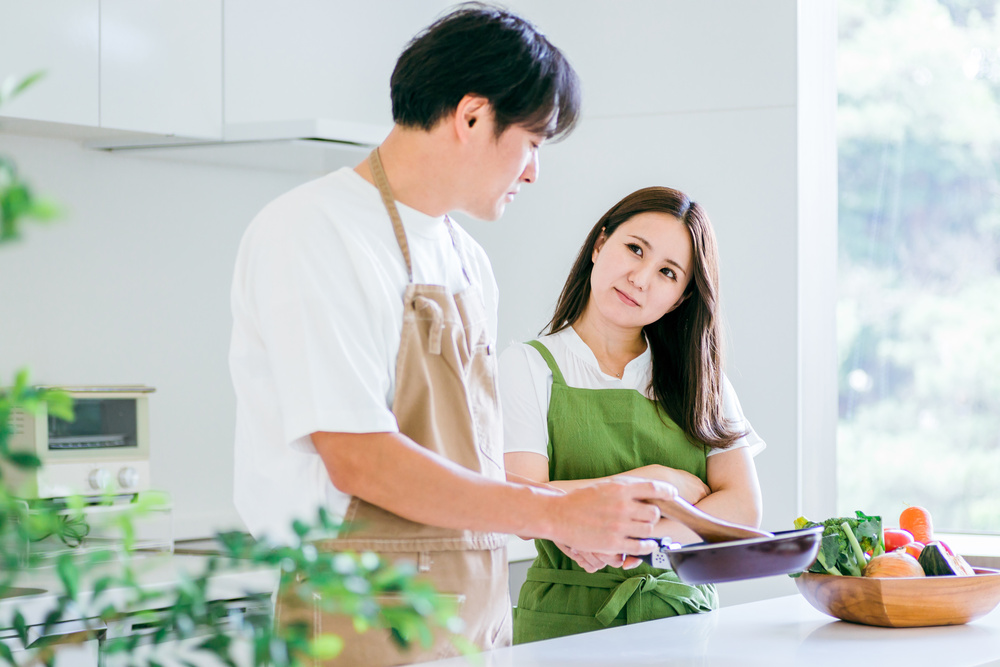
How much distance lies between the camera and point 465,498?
1082 millimetres

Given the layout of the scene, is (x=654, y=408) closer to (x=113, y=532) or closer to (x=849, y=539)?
(x=849, y=539)

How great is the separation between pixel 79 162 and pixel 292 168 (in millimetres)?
579

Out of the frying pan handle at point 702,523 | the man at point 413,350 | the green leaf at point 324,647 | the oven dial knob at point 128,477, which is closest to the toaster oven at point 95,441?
the oven dial knob at point 128,477

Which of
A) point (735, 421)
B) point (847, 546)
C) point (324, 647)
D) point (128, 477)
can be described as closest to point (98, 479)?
point (128, 477)

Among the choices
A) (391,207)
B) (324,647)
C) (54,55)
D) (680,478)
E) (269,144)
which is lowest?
(680,478)

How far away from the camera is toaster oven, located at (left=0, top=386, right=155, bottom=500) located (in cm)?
225

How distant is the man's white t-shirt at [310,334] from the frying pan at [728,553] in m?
0.32

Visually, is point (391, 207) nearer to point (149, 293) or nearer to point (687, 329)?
point (687, 329)

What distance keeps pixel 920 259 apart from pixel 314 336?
2195mm

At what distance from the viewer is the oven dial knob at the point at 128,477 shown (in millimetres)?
2377

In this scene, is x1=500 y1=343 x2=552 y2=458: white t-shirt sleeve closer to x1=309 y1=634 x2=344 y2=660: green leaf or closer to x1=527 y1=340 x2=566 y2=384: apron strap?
x1=527 y1=340 x2=566 y2=384: apron strap

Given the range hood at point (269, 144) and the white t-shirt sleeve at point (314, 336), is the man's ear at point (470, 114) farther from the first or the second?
the range hood at point (269, 144)

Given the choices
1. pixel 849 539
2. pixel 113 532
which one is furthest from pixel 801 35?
pixel 113 532

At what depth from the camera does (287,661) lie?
43 centimetres
